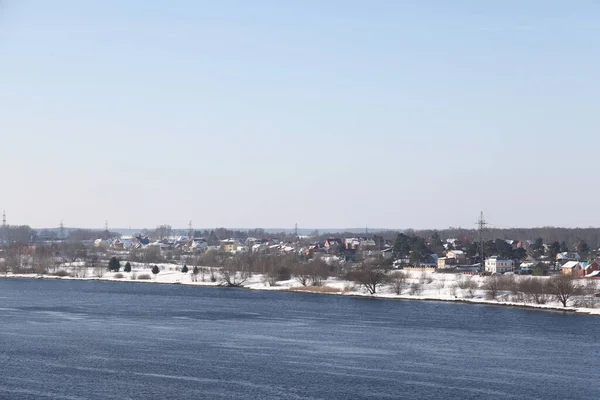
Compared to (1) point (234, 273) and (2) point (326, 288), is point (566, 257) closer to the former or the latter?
(2) point (326, 288)

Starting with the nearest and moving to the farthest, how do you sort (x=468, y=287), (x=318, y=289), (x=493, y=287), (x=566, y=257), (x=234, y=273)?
(x=493, y=287) < (x=468, y=287) < (x=318, y=289) < (x=234, y=273) < (x=566, y=257)

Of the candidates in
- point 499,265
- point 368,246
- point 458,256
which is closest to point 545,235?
point 368,246

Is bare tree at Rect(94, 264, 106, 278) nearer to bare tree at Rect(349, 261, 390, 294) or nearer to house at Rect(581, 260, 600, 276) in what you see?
bare tree at Rect(349, 261, 390, 294)

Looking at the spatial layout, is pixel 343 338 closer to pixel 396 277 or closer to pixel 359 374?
pixel 359 374

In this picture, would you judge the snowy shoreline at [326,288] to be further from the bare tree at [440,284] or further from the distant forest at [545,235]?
the distant forest at [545,235]

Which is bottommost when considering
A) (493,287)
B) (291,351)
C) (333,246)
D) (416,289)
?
(291,351)

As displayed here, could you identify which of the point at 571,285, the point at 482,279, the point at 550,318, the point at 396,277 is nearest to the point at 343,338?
the point at 550,318

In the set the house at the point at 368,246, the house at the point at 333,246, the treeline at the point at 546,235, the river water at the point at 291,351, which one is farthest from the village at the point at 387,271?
the treeline at the point at 546,235
